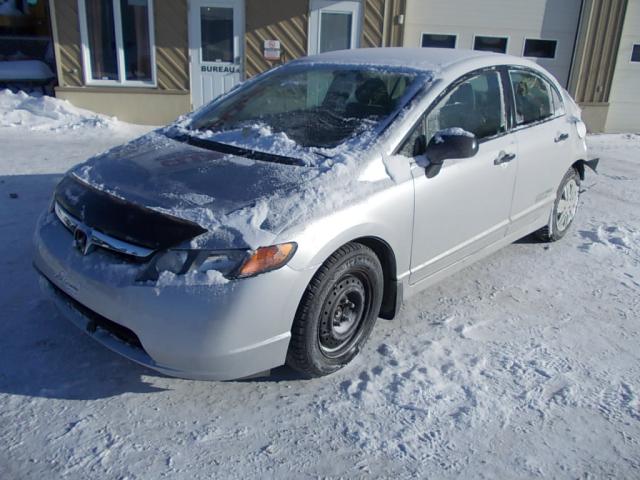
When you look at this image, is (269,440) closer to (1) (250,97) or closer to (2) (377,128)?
(2) (377,128)

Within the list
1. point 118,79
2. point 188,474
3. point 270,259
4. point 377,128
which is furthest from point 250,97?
point 118,79

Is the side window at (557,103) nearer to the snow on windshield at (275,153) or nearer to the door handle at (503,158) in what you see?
the door handle at (503,158)

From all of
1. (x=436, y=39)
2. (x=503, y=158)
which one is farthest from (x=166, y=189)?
(x=436, y=39)

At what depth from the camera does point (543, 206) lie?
4742mm

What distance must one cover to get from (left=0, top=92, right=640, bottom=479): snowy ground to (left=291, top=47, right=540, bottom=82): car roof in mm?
1596

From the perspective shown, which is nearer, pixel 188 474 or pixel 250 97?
pixel 188 474

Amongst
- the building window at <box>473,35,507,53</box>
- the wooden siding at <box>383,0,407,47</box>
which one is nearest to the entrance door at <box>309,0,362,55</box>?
the wooden siding at <box>383,0,407,47</box>

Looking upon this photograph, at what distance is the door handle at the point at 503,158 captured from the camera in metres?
3.90

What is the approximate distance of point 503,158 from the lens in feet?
13.0

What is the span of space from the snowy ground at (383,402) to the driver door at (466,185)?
0.48m

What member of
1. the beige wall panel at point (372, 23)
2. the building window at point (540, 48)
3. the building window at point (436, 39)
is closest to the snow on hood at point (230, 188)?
the beige wall panel at point (372, 23)

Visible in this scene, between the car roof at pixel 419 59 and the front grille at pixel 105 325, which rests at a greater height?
the car roof at pixel 419 59

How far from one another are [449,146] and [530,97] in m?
1.65

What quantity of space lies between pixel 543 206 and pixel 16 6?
16.0 meters
